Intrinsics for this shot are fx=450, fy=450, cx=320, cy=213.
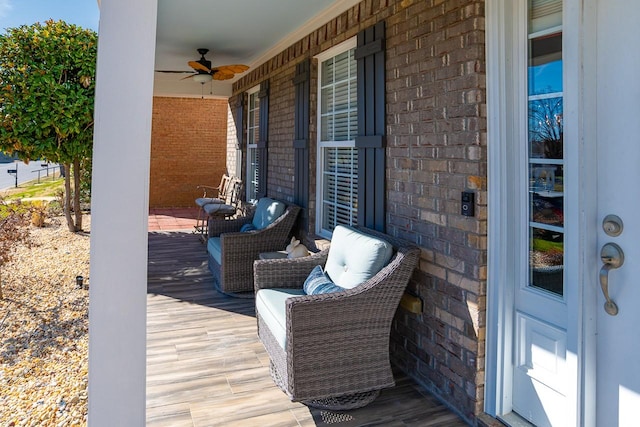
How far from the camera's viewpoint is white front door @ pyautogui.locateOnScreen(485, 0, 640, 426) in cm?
162

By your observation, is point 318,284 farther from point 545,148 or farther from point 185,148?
point 185,148

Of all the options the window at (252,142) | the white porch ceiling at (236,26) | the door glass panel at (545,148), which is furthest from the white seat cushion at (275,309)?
the window at (252,142)

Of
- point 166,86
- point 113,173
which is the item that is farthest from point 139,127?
point 166,86

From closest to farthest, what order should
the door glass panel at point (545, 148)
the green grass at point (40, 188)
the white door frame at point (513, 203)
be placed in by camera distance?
the white door frame at point (513, 203) → the door glass panel at point (545, 148) → the green grass at point (40, 188)

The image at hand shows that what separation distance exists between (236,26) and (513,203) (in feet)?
12.0

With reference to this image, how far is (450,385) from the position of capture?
96.3 inches

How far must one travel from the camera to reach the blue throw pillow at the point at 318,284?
8.81ft

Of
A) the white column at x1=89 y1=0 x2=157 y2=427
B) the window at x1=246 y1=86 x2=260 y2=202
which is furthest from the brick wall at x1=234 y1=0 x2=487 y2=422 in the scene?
the window at x1=246 y1=86 x2=260 y2=202

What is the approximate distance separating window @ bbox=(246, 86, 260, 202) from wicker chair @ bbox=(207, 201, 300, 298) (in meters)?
2.51

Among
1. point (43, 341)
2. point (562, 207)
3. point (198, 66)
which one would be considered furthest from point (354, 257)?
point (198, 66)

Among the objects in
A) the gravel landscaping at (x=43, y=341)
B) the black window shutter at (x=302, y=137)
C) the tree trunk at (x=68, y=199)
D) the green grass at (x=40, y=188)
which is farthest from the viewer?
the green grass at (x=40, y=188)

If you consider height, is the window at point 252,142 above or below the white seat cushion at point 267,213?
above

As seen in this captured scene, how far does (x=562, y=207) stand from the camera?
6.30 feet

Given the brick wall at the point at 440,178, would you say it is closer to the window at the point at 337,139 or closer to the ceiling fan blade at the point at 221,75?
the window at the point at 337,139
